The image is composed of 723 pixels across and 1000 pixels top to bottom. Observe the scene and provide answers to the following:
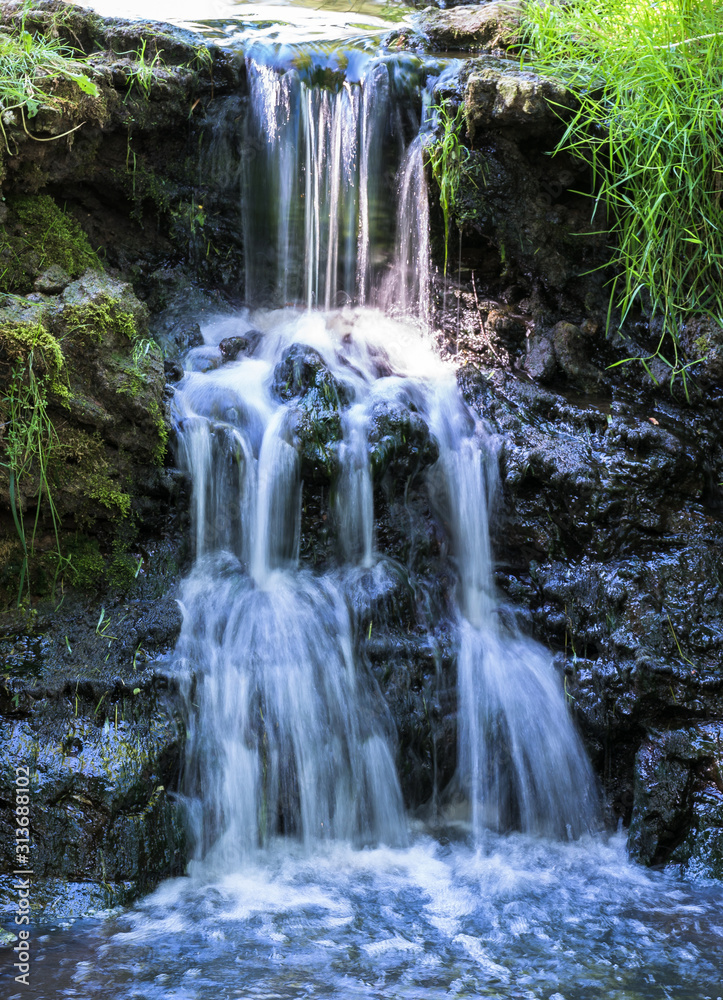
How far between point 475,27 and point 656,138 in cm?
202

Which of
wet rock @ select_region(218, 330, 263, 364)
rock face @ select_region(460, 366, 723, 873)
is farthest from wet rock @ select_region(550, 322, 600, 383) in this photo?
wet rock @ select_region(218, 330, 263, 364)

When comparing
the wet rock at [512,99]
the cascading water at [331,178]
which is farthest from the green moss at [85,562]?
the wet rock at [512,99]

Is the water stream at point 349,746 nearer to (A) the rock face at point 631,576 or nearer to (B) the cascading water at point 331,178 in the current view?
(B) the cascading water at point 331,178

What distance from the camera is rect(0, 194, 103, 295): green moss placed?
3582mm

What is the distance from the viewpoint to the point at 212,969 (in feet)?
7.99

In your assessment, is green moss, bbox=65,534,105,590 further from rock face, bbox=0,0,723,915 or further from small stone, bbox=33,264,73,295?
small stone, bbox=33,264,73,295

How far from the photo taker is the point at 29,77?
11.7 feet

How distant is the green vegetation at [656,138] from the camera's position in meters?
3.82

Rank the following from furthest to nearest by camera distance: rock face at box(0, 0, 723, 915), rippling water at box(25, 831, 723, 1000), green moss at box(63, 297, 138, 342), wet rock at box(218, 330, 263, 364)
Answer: wet rock at box(218, 330, 263, 364) < green moss at box(63, 297, 138, 342) < rock face at box(0, 0, 723, 915) < rippling water at box(25, 831, 723, 1000)

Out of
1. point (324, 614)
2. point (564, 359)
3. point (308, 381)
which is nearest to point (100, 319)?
point (308, 381)

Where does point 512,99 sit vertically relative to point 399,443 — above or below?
above

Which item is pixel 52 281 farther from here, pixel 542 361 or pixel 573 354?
pixel 573 354

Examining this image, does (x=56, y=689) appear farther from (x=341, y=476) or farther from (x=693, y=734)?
(x=693, y=734)

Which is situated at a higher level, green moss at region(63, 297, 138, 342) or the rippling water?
green moss at region(63, 297, 138, 342)
